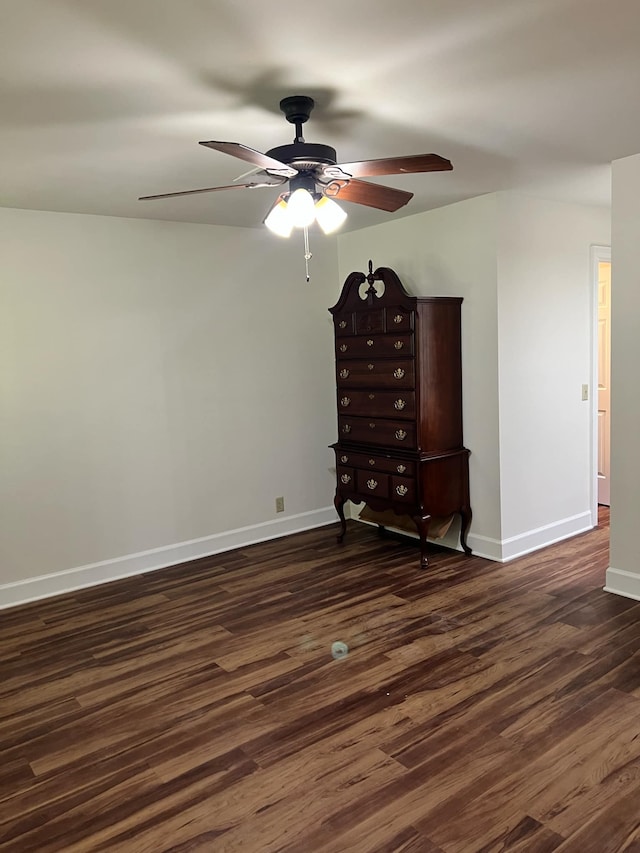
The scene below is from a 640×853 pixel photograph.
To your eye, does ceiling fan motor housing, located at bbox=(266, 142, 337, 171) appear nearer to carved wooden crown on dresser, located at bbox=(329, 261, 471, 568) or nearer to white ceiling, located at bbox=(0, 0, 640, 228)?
white ceiling, located at bbox=(0, 0, 640, 228)

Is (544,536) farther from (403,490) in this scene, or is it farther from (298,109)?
(298,109)

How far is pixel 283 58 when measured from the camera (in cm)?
199

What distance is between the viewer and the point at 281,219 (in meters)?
2.54

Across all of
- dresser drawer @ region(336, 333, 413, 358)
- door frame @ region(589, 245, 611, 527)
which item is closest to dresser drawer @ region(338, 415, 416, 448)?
dresser drawer @ region(336, 333, 413, 358)

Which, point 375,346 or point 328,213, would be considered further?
point 375,346

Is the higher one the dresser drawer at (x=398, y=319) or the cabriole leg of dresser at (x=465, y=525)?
the dresser drawer at (x=398, y=319)

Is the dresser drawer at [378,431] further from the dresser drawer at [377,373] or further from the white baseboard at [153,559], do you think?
the white baseboard at [153,559]

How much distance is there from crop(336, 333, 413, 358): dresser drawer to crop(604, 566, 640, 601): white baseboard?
67.7 inches

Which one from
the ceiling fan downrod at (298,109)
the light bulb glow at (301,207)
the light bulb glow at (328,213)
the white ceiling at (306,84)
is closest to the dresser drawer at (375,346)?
the white ceiling at (306,84)

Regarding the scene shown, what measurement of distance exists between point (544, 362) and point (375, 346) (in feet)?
3.73

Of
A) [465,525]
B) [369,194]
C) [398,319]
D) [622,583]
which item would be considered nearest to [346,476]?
[465,525]

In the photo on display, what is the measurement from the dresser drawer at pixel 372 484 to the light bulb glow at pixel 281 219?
206 centimetres

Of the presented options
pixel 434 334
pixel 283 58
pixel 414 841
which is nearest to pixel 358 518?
pixel 434 334

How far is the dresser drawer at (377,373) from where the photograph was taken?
402 centimetres
